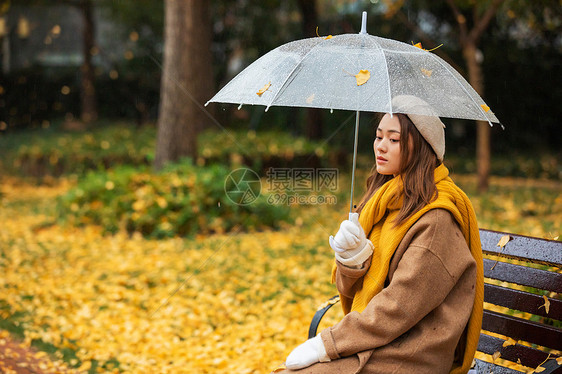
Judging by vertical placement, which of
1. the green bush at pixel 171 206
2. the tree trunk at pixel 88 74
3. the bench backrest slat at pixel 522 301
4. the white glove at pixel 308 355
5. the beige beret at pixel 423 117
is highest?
the tree trunk at pixel 88 74

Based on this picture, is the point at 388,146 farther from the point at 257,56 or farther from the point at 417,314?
the point at 257,56

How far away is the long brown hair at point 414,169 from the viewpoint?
2.21 metres

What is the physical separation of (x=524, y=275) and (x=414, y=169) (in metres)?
0.69

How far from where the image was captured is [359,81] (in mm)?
2312

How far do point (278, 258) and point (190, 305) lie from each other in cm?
146

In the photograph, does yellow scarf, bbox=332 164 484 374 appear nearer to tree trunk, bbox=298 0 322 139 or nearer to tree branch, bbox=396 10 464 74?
tree branch, bbox=396 10 464 74

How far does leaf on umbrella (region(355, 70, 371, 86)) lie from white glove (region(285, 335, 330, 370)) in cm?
97

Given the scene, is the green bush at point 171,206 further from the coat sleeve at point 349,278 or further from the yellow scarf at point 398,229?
the yellow scarf at point 398,229

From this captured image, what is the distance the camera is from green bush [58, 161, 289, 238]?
742 centimetres

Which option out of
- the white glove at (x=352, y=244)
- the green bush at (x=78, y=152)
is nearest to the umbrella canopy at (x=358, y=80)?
the white glove at (x=352, y=244)

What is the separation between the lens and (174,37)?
835 centimetres

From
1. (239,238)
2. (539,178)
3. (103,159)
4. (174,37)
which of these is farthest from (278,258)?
(539,178)

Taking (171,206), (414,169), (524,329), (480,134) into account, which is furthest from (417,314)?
(480,134)

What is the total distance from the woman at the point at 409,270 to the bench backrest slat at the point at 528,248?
34 centimetres
